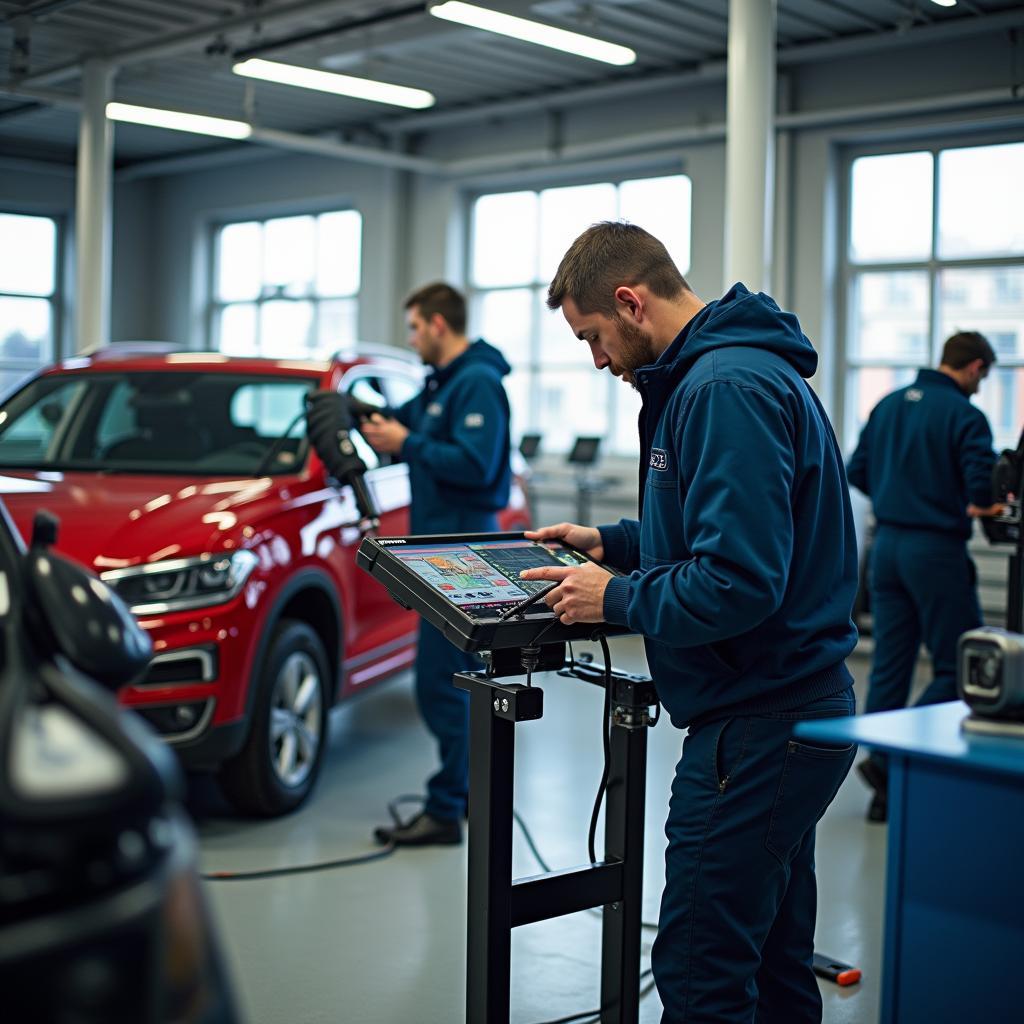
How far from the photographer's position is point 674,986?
2.37 m

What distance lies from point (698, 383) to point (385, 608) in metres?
3.60

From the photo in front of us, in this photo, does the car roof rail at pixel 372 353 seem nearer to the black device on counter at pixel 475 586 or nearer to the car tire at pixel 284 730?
the car tire at pixel 284 730

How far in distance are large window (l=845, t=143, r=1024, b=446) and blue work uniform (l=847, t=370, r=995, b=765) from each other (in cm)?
458

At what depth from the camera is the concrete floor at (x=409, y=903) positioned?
3494mm

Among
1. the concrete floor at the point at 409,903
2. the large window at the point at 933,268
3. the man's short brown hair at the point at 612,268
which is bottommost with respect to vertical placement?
the concrete floor at the point at 409,903

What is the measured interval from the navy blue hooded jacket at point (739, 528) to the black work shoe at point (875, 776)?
120 inches

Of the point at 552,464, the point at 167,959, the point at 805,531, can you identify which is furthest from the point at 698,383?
the point at 552,464

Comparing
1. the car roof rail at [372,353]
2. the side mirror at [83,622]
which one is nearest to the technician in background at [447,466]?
the car roof rail at [372,353]

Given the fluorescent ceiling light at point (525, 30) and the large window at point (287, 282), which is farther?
the large window at point (287, 282)

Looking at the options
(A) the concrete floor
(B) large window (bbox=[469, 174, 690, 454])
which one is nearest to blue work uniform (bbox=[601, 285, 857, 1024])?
(A) the concrete floor

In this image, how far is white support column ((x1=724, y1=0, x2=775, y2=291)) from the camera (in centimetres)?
677

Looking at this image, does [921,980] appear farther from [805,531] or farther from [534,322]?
[534,322]

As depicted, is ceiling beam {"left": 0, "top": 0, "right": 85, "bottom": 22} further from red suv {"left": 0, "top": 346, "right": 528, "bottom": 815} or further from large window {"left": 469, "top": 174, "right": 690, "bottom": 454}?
large window {"left": 469, "top": 174, "right": 690, "bottom": 454}

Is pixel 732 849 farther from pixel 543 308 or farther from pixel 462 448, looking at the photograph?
pixel 543 308
